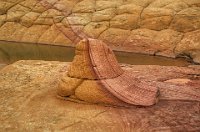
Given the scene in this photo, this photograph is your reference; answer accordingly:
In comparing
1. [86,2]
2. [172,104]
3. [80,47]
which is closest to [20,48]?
[86,2]

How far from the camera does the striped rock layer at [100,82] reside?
431cm

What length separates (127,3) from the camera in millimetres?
10445

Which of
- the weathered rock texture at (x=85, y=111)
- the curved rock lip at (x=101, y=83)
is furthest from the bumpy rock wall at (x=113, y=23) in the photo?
the curved rock lip at (x=101, y=83)

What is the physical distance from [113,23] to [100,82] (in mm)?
5805

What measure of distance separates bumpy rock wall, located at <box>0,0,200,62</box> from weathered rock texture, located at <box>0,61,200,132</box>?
342 centimetres

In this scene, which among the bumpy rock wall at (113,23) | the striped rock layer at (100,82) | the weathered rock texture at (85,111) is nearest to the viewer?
the weathered rock texture at (85,111)

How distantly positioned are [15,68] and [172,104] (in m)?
3.03

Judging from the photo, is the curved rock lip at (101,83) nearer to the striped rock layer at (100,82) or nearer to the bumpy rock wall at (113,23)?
the striped rock layer at (100,82)

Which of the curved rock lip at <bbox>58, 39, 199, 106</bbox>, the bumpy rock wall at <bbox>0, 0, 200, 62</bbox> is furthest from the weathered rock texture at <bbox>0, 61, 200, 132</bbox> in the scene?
the bumpy rock wall at <bbox>0, 0, 200, 62</bbox>

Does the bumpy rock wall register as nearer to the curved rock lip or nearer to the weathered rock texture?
the weathered rock texture

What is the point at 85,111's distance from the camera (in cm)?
419

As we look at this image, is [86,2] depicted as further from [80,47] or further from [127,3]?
[80,47]

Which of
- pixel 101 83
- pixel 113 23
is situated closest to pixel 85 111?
pixel 101 83

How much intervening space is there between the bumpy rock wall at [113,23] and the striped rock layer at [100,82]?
3666mm
